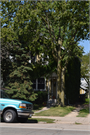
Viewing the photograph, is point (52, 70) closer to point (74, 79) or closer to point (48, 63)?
point (48, 63)

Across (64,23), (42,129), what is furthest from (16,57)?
(42,129)

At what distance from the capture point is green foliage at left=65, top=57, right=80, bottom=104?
74.0ft

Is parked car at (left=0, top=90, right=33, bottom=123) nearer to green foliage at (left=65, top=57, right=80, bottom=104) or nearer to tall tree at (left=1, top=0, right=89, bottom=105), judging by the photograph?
tall tree at (left=1, top=0, right=89, bottom=105)

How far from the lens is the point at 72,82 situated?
24.0 m

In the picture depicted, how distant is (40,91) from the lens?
22734 mm

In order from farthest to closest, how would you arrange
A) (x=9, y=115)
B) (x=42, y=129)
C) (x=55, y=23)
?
(x=55, y=23) < (x=9, y=115) < (x=42, y=129)

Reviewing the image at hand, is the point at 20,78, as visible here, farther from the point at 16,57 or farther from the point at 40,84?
the point at 40,84

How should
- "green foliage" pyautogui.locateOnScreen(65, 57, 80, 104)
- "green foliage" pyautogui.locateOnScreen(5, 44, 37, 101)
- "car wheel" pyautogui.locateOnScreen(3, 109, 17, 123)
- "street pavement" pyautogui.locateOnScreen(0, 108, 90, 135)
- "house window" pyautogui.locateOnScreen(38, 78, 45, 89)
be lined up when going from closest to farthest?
"street pavement" pyautogui.locateOnScreen(0, 108, 90, 135) → "car wheel" pyautogui.locateOnScreen(3, 109, 17, 123) → "green foliage" pyautogui.locateOnScreen(5, 44, 37, 101) → "green foliage" pyautogui.locateOnScreen(65, 57, 80, 104) → "house window" pyautogui.locateOnScreen(38, 78, 45, 89)

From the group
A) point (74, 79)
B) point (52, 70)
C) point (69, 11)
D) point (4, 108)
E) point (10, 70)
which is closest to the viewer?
point (4, 108)

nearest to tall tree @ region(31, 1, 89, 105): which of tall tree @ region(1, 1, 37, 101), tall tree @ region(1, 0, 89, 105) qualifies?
tall tree @ region(1, 0, 89, 105)

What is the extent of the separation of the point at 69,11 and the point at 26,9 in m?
3.88

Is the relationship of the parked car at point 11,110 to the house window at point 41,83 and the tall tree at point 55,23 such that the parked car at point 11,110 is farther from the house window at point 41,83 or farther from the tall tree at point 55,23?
the house window at point 41,83

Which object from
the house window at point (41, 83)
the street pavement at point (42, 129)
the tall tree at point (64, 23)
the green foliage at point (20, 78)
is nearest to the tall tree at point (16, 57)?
the green foliage at point (20, 78)

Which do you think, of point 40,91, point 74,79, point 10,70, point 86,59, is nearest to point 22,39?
point 10,70
